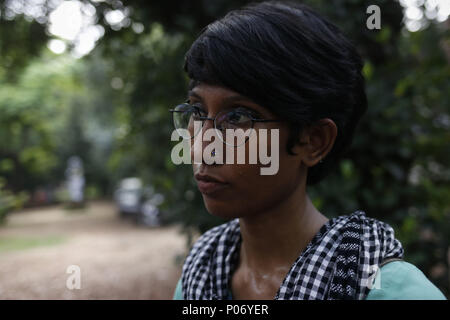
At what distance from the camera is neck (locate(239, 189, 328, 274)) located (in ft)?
4.70

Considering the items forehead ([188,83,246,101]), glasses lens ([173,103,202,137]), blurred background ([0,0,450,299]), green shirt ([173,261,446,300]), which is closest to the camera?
green shirt ([173,261,446,300])

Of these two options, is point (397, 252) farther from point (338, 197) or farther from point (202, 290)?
point (338, 197)

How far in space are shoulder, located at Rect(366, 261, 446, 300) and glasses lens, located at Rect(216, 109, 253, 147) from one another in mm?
581

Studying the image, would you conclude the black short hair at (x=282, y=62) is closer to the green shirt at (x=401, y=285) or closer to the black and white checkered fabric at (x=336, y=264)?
the black and white checkered fabric at (x=336, y=264)

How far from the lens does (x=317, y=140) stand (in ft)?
4.54

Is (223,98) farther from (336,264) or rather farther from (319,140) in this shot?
(336,264)

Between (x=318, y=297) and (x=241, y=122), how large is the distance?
59cm

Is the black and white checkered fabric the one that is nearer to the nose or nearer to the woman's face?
the woman's face

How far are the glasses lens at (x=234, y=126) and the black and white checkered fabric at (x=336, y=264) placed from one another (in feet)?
1.43

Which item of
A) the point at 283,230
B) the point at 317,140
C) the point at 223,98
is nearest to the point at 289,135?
the point at 317,140

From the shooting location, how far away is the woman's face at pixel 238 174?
1263 mm

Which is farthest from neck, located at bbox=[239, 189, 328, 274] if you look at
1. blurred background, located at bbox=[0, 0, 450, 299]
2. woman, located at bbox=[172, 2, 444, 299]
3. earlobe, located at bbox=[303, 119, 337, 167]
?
blurred background, located at bbox=[0, 0, 450, 299]

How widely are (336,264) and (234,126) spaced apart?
1.75ft

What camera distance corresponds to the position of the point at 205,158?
1.28m
